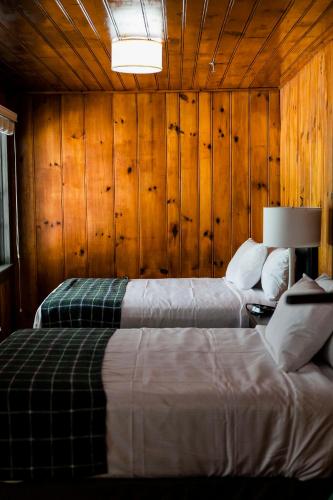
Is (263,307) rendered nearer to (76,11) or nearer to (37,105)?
(76,11)

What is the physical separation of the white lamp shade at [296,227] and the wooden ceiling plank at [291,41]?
1041 mm

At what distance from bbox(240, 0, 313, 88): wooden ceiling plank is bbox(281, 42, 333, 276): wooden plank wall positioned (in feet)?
1.01

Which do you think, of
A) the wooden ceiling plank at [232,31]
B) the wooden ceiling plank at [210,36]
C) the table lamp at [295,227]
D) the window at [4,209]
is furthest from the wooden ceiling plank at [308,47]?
the window at [4,209]

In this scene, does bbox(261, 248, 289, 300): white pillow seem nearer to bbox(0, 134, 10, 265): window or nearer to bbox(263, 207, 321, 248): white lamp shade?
bbox(263, 207, 321, 248): white lamp shade

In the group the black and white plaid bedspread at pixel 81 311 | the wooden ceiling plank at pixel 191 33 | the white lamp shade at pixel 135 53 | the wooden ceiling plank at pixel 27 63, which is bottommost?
the black and white plaid bedspread at pixel 81 311

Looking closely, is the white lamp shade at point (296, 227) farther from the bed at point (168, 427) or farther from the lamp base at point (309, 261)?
the bed at point (168, 427)

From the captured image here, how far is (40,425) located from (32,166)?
3.23 m

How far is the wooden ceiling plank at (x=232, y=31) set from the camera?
8.63ft

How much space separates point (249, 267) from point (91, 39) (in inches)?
73.0

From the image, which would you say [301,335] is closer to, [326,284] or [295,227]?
[326,284]

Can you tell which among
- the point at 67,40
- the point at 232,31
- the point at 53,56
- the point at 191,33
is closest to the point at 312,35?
the point at 232,31

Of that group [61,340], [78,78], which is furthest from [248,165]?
[61,340]

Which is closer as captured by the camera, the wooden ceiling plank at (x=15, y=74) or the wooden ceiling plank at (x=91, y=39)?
the wooden ceiling plank at (x=91, y=39)

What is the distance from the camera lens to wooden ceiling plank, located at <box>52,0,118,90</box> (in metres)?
2.64
